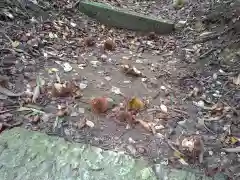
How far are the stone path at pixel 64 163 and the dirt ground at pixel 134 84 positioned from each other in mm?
62

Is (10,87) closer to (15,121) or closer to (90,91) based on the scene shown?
(15,121)

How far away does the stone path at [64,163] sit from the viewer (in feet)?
5.06

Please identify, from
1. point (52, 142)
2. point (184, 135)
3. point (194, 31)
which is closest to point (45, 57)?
point (52, 142)

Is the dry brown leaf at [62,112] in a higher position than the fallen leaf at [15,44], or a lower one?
higher

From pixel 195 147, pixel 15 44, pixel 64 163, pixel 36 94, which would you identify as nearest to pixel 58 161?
pixel 64 163

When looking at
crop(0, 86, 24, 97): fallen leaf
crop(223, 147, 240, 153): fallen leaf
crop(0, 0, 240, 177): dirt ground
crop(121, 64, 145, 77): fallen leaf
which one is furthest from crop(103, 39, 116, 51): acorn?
crop(223, 147, 240, 153): fallen leaf

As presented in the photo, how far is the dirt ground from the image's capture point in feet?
5.77

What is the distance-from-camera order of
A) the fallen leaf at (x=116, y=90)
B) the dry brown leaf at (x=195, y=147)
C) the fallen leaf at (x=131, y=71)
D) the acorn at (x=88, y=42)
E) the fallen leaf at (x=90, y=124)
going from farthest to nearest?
the acorn at (x=88, y=42) < the fallen leaf at (x=131, y=71) < the fallen leaf at (x=116, y=90) < the fallen leaf at (x=90, y=124) < the dry brown leaf at (x=195, y=147)

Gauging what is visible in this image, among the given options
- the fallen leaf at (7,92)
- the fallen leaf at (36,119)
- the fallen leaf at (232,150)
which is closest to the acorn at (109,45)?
the fallen leaf at (7,92)

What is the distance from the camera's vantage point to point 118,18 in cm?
336

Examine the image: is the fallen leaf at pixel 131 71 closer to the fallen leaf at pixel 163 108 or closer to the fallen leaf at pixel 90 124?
the fallen leaf at pixel 163 108

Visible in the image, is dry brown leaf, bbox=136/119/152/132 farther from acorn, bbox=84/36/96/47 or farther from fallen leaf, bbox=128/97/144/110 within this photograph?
acorn, bbox=84/36/96/47

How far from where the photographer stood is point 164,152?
172cm

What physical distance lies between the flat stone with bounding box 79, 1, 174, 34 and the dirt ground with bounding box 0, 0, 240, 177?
0.11 meters
